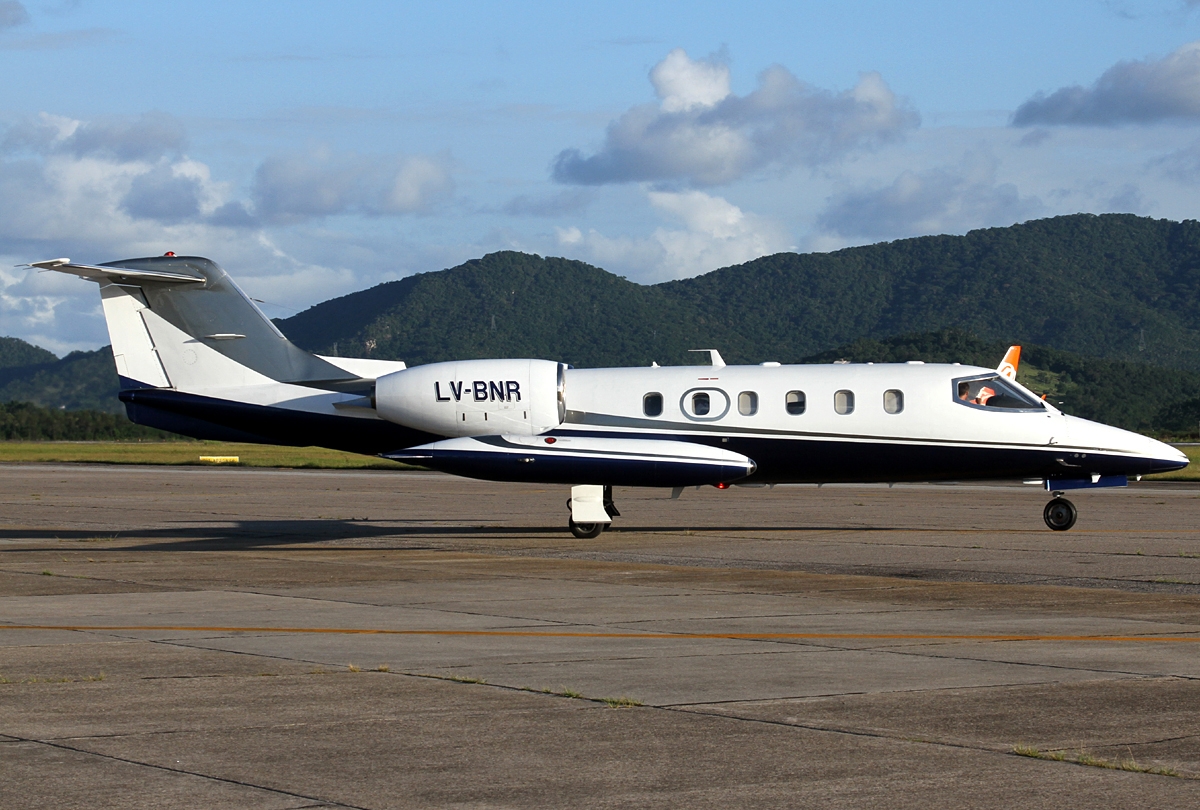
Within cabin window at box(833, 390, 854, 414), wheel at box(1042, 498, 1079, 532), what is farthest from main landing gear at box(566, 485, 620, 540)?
wheel at box(1042, 498, 1079, 532)

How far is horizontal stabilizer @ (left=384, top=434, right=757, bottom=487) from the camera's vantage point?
25281 millimetres

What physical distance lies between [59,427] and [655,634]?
5337 inches

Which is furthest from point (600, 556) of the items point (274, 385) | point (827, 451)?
point (274, 385)

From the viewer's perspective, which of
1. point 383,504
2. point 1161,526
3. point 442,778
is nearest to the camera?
point 442,778

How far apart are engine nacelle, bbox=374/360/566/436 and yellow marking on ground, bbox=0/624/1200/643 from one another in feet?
39.5

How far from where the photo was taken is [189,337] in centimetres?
2711

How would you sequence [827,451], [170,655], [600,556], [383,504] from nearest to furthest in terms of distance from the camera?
[170,655]
[600,556]
[827,451]
[383,504]

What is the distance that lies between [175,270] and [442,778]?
21.1m

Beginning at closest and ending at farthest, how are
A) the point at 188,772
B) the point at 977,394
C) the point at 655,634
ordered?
the point at 188,772 < the point at 655,634 < the point at 977,394

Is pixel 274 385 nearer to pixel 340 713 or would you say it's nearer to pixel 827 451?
pixel 827 451

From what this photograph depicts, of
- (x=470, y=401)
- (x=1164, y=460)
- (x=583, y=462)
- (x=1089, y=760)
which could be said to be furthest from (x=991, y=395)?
(x=1089, y=760)

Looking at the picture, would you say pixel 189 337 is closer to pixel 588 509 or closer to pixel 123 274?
pixel 123 274

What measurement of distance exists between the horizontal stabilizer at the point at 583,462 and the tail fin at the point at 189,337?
329 centimetres

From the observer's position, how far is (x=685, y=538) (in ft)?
87.5
